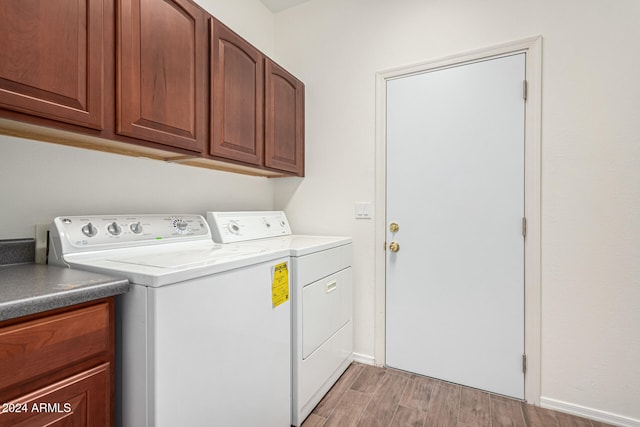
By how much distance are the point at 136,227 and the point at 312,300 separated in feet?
3.02

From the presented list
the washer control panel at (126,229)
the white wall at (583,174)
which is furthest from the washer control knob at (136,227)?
the white wall at (583,174)

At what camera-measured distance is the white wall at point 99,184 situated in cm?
119

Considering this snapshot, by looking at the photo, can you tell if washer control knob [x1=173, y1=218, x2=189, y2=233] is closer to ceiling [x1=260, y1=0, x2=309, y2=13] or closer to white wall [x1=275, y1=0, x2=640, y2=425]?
white wall [x1=275, y1=0, x2=640, y2=425]

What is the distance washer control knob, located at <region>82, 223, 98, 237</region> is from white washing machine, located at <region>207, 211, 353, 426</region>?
62 centimetres

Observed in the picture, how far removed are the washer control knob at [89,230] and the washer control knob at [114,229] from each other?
0.17 ft

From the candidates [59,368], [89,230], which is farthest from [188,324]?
[89,230]

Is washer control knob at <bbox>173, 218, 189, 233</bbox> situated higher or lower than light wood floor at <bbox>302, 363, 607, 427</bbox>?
higher

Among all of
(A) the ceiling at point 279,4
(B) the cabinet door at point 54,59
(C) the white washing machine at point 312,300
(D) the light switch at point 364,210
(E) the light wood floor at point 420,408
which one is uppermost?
(A) the ceiling at point 279,4

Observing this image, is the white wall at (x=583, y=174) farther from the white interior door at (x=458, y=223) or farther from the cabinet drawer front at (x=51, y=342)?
the cabinet drawer front at (x=51, y=342)

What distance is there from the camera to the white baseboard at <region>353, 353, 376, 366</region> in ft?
7.18

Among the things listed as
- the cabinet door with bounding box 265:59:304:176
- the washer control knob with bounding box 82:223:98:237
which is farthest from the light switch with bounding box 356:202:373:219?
the washer control knob with bounding box 82:223:98:237

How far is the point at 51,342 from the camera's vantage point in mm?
778

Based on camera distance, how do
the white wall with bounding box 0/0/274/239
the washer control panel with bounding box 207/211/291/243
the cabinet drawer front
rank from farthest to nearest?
the washer control panel with bounding box 207/211/291/243
the white wall with bounding box 0/0/274/239
the cabinet drawer front

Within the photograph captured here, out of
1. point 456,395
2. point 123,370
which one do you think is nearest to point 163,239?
point 123,370
